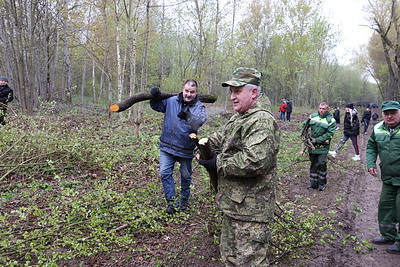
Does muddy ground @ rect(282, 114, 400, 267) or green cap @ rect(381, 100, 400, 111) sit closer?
muddy ground @ rect(282, 114, 400, 267)

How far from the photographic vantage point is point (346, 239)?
438cm

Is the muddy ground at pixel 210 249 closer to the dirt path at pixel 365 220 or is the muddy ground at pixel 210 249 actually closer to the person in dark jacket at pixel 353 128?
the dirt path at pixel 365 220

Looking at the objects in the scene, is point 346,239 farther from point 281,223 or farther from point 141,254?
point 141,254

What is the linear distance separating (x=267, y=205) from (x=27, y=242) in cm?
294

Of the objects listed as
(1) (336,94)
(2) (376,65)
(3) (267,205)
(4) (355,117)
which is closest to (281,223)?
(3) (267,205)

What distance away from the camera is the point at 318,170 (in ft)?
21.9

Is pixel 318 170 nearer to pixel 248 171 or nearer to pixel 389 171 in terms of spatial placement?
pixel 389 171

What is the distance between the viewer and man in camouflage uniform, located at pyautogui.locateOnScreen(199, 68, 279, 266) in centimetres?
223

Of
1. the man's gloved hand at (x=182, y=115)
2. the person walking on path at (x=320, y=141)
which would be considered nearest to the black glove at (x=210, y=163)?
the man's gloved hand at (x=182, y=115)

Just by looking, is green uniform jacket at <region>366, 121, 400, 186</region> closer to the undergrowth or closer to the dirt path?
the dirt path

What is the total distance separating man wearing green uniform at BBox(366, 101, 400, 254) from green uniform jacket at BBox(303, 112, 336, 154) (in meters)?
1.95

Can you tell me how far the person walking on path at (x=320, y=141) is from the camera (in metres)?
6.45

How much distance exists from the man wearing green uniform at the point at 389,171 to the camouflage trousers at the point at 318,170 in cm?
213

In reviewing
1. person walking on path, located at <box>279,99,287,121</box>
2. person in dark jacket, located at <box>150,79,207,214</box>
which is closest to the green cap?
person in dark jacket, located at <box>150,79,207,214</box>
